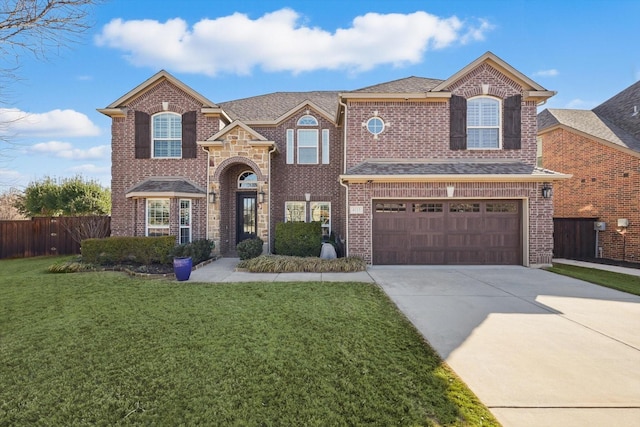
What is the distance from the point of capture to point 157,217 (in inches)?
460

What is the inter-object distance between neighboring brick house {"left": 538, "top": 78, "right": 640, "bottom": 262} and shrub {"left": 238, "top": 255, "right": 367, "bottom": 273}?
31.7 ft

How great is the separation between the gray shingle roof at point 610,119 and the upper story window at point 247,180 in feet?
48.2

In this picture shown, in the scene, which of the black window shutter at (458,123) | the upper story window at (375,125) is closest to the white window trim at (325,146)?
the upper story window at (375,125)

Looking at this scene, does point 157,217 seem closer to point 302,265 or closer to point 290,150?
point 290,150

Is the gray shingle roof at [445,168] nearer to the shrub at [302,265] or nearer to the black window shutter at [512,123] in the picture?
the black window shutter at [512,123]

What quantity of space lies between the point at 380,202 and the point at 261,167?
4.91 meters

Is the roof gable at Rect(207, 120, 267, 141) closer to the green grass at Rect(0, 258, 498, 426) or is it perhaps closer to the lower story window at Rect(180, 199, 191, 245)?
the lower story window at Rect(180, 199, 191, 245)

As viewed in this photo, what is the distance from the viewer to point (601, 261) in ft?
37.1

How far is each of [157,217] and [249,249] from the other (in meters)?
4.36

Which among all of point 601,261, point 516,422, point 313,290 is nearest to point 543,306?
point 516,422

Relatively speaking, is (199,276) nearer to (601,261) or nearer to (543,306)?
(543,306)

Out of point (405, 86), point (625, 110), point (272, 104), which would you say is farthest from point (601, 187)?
point (272, 104)

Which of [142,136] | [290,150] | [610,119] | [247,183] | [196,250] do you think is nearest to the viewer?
[196,250]

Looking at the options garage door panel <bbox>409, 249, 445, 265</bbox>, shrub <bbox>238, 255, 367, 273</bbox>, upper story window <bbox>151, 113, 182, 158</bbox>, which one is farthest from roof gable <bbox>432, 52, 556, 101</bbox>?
upper story window <bbox>151, 113, 182, 158</bbox>
